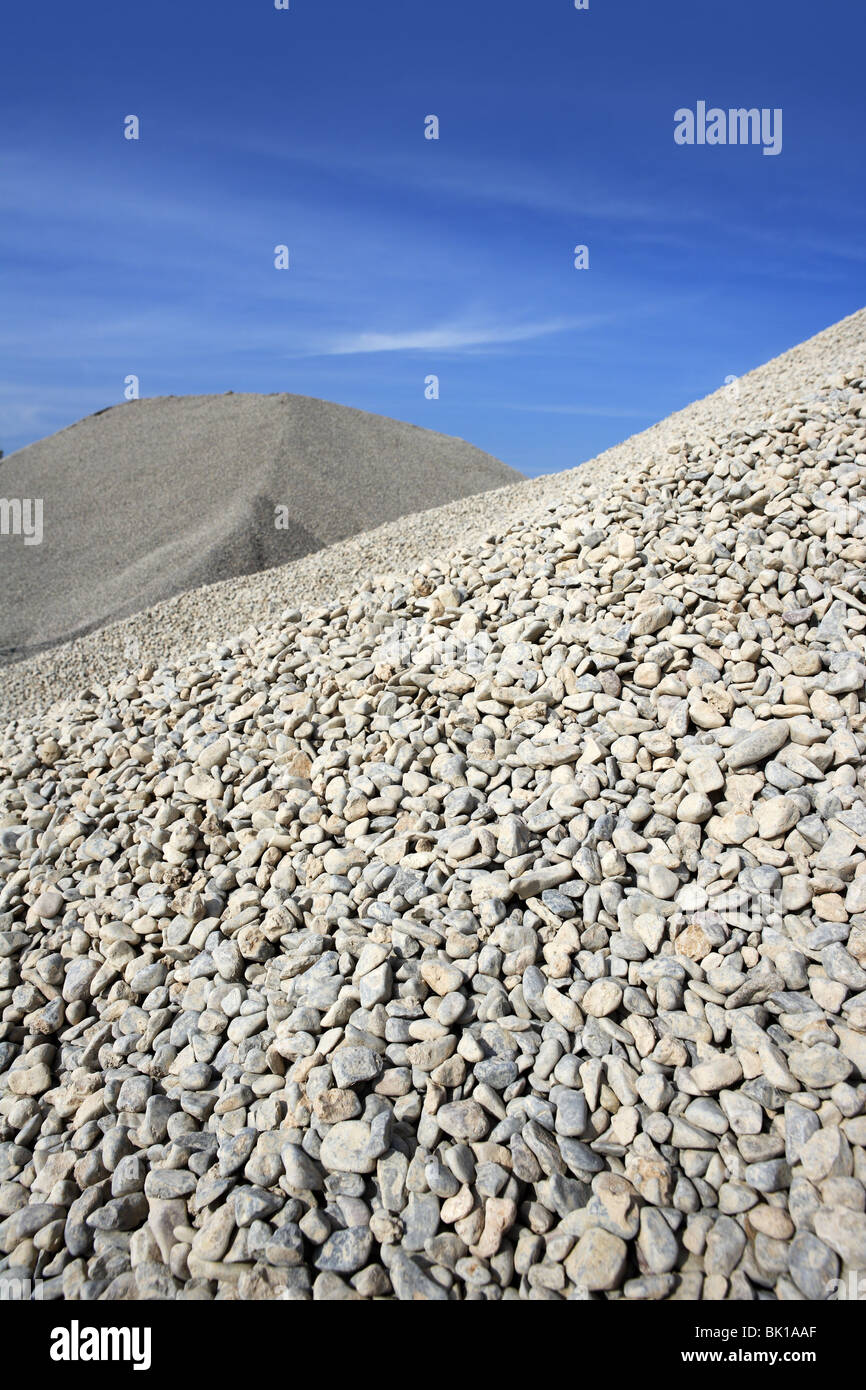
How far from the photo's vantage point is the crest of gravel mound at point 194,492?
13.6m

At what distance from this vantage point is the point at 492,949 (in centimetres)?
309

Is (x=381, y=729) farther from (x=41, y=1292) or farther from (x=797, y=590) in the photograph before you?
(x=41, y=1292)

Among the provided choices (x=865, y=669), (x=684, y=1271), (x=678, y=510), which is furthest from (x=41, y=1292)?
(x=678, y=510)

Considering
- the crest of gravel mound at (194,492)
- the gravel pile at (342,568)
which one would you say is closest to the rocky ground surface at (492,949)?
the gravel pile at (342,568)

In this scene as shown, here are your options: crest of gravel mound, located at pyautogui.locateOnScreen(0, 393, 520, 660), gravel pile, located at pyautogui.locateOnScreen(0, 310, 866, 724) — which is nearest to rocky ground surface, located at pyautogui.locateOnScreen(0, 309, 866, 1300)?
gravel pile, located at pyautogui.locateOnScreen(0, 310, 866, 724)

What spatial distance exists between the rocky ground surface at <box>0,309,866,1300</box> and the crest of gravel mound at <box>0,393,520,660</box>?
8904mm

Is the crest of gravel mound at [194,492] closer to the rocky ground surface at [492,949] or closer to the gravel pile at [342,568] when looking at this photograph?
the gravel pile at [342,568]

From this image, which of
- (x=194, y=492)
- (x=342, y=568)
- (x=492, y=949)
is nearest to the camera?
(x=492, y=949)

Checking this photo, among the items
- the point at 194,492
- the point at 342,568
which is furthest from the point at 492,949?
the point at 194,492

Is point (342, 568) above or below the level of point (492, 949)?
above

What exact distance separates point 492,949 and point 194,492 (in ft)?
52.8

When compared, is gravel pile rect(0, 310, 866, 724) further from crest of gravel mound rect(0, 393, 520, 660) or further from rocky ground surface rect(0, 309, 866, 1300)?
rocky ground surface rect(0, 309, 866, 1300)

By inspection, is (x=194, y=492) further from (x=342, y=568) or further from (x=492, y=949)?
(x=492, y=949)

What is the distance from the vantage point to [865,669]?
3.63m
